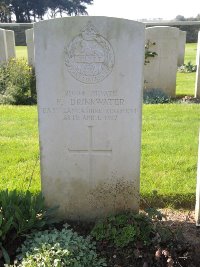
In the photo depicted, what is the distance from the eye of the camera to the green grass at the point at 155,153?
4293 mm

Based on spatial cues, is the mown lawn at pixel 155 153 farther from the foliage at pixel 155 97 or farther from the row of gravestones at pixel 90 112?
the foliage at pixel 155 97

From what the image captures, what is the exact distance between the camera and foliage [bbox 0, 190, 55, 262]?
3086mm

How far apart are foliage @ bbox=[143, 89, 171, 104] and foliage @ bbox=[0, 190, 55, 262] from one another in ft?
21.7

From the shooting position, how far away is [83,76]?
3307mm

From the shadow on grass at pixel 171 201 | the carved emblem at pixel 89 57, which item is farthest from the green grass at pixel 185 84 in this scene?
the carved emblem at pixel 89 57

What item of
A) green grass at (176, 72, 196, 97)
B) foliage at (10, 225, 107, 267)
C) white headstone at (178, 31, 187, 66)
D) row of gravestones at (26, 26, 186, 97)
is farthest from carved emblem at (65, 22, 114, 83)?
white headstone at (178, 31, 187, 66)

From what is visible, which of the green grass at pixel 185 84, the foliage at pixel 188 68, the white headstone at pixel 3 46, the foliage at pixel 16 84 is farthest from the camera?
the foliage at pixel 188 68

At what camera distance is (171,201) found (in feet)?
13.7

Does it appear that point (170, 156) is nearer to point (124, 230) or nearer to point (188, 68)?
point (124, 230)

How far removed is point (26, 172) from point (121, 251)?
2.00m

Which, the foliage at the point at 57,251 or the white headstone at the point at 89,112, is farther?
the white headstone at the point at 89,112

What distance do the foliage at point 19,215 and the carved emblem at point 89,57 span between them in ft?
3.97

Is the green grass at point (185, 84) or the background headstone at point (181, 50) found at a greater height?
the background headstone at point (181, 50)

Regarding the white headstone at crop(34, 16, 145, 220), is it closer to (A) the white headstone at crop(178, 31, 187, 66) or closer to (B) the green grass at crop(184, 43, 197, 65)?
(A) the white headstone at crop(178, 31, 187, 66)
